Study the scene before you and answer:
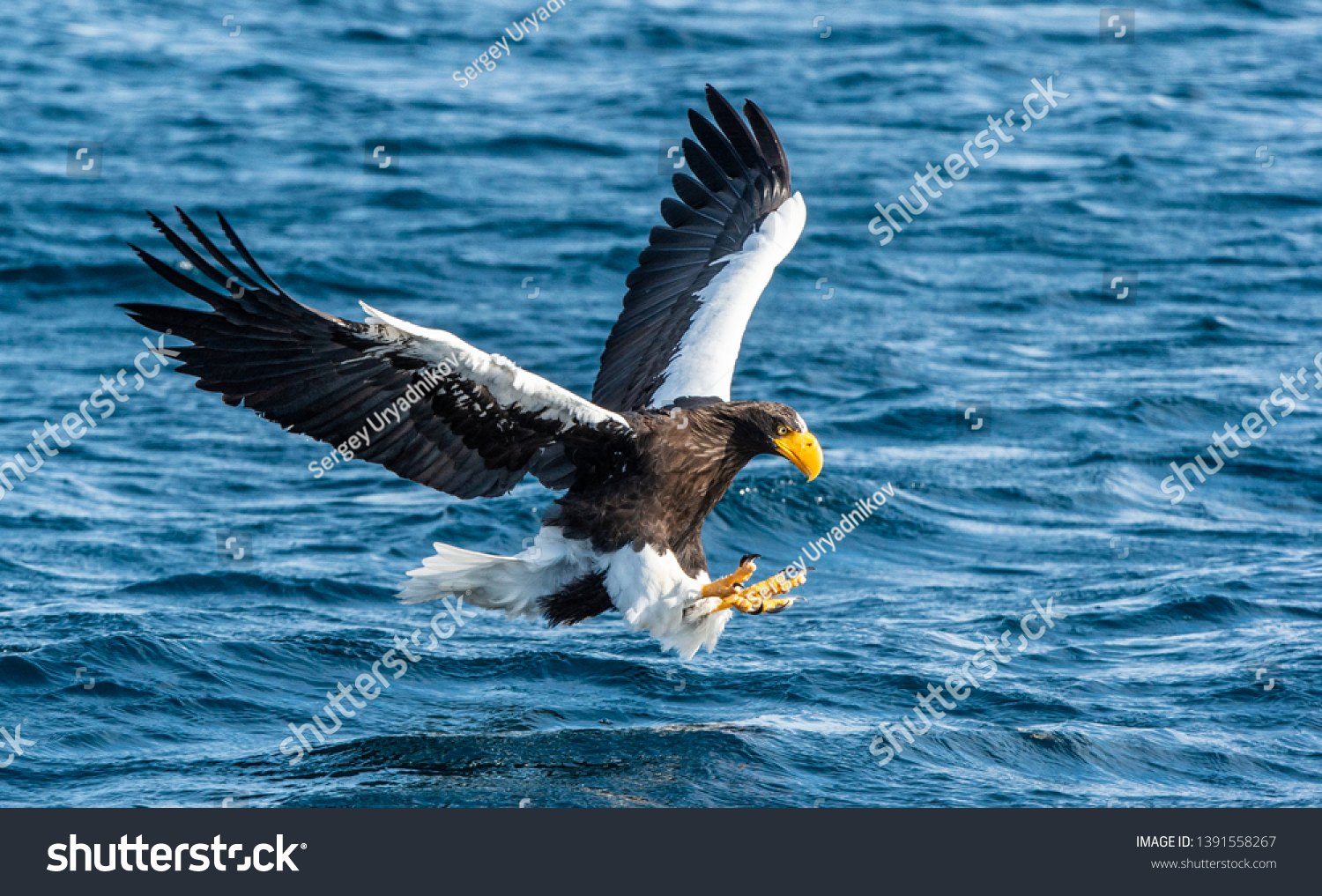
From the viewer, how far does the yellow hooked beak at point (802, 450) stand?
22.8ft

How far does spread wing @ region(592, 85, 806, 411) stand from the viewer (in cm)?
796

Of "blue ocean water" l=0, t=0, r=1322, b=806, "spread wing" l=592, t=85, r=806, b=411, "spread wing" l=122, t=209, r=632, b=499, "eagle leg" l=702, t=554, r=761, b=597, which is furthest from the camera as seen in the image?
"spread wing" l=592, t=85, r=806, b=411

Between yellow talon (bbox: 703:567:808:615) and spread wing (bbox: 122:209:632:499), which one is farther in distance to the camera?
yellow talon (bbox: 703:567:808:615)

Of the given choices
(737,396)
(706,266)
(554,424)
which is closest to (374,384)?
(554,424)

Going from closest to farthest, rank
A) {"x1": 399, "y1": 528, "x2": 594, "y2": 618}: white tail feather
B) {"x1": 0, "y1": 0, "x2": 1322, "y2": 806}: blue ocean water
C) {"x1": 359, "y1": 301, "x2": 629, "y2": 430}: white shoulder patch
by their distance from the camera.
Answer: {"x1": 359, "y1": 301, "x2": 629, "y2": 430}: white shoulder patch → {"x1": 399, "y1": 528, "x2": 594, "y2": 618}: white tail feather → {"x1": 0, "y1": 0, "x2": 1322, "y2": 806}: blue ocean water

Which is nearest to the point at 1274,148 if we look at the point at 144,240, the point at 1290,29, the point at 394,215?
the point at 1290,29

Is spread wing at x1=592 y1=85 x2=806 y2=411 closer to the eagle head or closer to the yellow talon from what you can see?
the eagle head

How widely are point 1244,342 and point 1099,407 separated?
2.18 m

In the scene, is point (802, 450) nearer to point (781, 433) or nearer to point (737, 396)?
point (781, 433)

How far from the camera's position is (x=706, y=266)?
8.67 m

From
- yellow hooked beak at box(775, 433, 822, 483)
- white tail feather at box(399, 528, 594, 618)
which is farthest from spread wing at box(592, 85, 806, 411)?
white tail feather at box(399, 528, 594, 618)

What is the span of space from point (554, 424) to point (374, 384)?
769 mm

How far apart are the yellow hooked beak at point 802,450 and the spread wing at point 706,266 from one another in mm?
800

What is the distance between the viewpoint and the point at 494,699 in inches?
300
